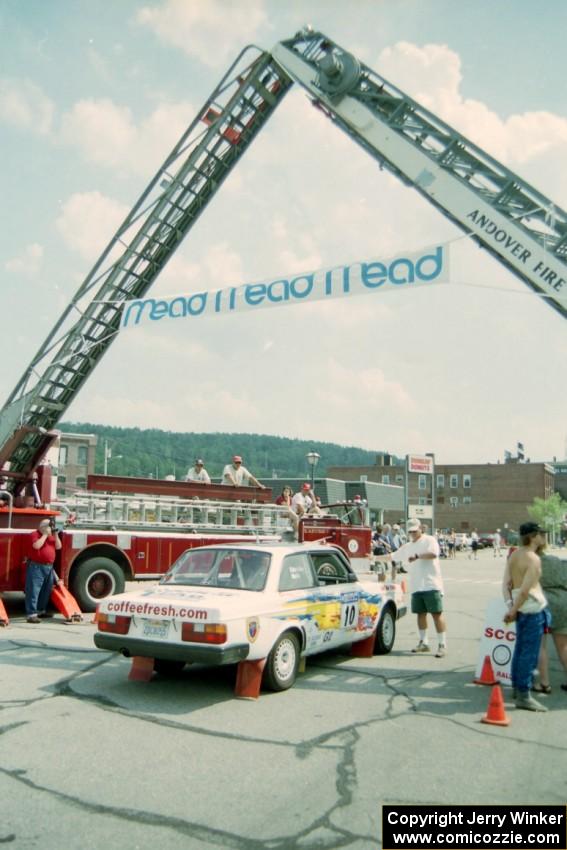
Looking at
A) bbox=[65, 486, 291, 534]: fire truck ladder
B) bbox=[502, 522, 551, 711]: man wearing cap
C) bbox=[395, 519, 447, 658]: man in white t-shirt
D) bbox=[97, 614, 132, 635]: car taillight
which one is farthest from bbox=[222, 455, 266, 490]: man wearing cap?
bbox=[502, 522, 551, 711]: man wearing cap

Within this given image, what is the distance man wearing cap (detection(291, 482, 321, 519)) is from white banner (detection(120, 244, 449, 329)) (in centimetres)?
698

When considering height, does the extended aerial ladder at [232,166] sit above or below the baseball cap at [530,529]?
above

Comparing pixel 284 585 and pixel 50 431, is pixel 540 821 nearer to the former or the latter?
pixel 284 585

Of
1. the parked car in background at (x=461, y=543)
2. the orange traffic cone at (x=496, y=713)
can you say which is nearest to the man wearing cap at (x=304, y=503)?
the orange traffic cone at (x=496, y=713)

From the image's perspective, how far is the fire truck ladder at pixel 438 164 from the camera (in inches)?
402

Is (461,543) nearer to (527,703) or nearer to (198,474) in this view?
(198,474)

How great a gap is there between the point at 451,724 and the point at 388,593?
136 inches

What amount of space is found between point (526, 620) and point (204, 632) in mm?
3057

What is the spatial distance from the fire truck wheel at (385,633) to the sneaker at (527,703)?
2.68 m

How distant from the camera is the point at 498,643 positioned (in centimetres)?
768

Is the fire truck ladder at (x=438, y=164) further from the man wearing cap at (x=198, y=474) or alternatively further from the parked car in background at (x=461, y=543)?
the parked car in background at (x=461, y=543)

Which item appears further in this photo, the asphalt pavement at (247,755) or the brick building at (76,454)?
the brick building at (76,454)

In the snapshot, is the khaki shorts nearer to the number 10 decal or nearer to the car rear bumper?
the number 10 decal

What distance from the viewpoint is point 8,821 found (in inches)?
160
